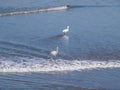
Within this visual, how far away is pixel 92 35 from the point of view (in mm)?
23344

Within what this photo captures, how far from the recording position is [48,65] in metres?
17.7

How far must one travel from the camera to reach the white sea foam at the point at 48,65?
17.1 metres

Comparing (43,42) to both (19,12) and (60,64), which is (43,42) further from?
(19,12)

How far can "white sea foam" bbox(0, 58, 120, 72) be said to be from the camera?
17.1 m

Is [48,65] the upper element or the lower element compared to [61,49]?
lower

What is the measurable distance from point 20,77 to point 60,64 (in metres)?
2.47

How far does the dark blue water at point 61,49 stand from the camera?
1565cm

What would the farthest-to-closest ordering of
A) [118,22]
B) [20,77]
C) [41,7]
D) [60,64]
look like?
[41,7] → [118,22] → [60,64] → [20,77]

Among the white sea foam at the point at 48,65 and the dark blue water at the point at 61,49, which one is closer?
the dark blue water at the point at 61,49

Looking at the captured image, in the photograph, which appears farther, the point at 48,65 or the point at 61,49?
the point at 61,49

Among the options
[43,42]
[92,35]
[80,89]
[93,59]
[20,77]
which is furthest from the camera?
[92,35]

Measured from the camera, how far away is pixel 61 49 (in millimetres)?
20625

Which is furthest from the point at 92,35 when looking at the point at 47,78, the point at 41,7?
the point at 41,7

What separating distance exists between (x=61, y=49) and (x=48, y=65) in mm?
3070
